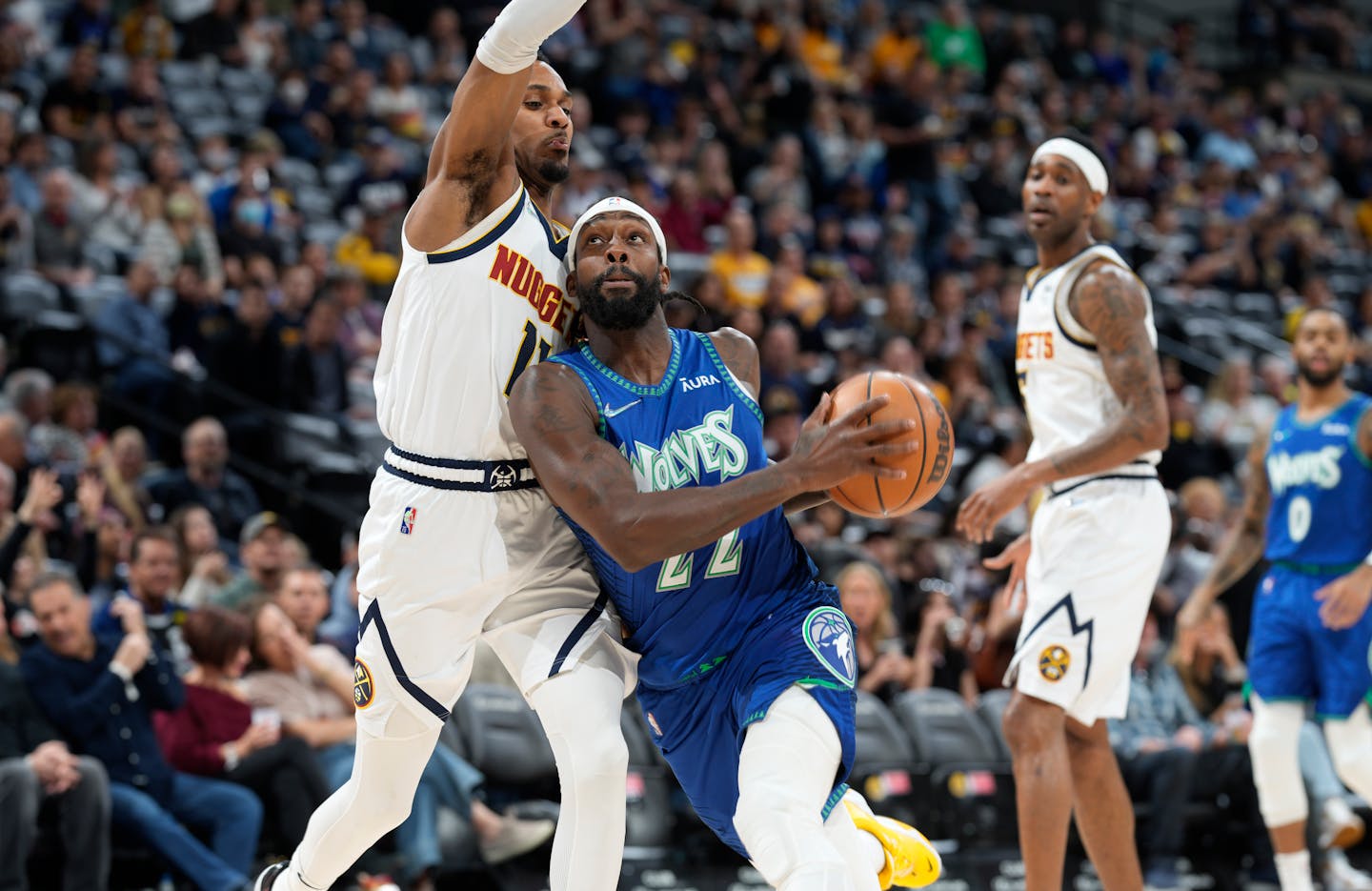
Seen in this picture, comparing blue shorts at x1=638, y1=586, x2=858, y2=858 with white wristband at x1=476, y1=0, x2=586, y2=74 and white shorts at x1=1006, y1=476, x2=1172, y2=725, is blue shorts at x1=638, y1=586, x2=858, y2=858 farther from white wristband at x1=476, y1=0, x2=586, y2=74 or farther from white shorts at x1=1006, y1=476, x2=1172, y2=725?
white wristband at x1=476, y1=0, x2=586, y2=74

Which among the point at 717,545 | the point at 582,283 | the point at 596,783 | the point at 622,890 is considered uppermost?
the point at 582,283

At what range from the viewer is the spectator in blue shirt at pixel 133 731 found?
7.29 meters

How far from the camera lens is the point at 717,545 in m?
4.75

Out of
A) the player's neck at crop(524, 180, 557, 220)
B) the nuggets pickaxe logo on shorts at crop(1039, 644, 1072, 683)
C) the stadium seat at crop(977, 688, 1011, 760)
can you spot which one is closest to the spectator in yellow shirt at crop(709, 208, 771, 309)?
the stadium seat at crop(977, 688, 1011, 760)

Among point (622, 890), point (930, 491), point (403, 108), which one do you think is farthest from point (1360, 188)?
point (930, 491)

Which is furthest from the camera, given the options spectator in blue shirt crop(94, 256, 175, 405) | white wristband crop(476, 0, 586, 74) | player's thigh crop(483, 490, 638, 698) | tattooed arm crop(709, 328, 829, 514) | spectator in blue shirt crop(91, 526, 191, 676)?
spectator in blue shirt crop(94, 256, 175, 405)

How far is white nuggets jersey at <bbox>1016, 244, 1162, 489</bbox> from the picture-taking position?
5.99 m

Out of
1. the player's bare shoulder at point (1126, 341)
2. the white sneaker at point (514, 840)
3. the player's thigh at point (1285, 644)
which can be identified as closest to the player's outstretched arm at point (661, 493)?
the player's bare shoulder at point (1126, 341)

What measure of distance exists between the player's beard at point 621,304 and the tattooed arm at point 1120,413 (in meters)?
1.49

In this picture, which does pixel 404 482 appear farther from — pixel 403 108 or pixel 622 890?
pixel 403 108

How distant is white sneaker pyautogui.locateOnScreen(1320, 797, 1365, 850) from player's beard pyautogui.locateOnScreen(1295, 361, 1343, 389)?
308 cm

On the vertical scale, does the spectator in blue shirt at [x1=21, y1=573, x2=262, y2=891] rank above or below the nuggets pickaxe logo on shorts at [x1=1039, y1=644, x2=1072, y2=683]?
below

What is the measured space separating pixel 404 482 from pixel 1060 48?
64.1 ft

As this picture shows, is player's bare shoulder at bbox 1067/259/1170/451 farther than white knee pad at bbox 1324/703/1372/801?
No
